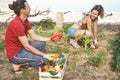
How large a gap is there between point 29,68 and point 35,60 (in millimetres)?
541

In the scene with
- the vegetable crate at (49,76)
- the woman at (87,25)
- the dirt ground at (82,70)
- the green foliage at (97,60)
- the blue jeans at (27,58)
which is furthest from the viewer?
the woman at (87,25)

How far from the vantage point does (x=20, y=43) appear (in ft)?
19.2

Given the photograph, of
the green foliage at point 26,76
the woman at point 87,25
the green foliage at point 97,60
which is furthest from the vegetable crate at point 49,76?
the woman at point 87,25

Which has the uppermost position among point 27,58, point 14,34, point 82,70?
point 14,34

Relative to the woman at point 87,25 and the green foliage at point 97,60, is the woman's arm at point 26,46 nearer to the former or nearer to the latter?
the green foliage at point 97,60

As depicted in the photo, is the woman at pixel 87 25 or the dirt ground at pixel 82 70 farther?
the woman at pixel 87 25

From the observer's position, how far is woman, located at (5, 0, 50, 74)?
5.62 meters

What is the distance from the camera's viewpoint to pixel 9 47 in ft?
19.3

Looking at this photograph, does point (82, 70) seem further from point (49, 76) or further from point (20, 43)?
point (20, 43)

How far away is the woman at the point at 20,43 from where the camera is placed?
5.62 m

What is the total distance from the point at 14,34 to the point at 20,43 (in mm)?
274

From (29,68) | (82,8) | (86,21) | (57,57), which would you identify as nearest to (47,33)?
(86,21)

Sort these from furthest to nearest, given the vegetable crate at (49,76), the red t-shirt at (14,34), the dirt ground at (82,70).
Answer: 1. the dirt ground at (82,70)
2. the red t-shirt at (14,34)
3. the vegetable crate at (49,76)

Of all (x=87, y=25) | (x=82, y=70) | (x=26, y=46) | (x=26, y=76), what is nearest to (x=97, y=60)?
(x=82, y=70)
